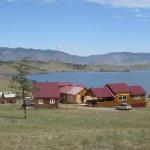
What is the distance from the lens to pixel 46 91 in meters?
89.6

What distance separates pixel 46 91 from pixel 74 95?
10938 mm

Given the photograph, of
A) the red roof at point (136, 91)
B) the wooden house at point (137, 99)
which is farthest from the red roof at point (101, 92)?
the red roof at point (136, 91)

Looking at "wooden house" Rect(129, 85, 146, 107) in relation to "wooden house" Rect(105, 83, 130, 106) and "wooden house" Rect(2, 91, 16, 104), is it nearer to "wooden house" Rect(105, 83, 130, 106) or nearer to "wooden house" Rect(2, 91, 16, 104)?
"wooden house" Rect(105, 83, 130, 106)

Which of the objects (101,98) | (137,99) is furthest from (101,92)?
(137,99)

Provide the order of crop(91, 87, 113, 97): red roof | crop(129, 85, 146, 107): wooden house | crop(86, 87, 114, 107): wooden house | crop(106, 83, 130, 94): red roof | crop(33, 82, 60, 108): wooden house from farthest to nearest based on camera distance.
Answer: crop(129, 85, 146, 107): wooden house
crop(106, 83, 130, 94): red roof
crop(91, 87, 113, 97): red roof
crop(86, 87, 114, 107): wooden house
crop(33, 82, 60, 108): wooden house

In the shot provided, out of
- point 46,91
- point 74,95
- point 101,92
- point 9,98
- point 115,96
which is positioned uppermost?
point 46,91

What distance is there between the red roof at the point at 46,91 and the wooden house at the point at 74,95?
916 centimetres

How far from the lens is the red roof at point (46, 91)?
87.9 metres

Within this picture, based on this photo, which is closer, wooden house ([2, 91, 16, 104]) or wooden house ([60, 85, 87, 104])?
wooden house ([60, 85, 87, 104])

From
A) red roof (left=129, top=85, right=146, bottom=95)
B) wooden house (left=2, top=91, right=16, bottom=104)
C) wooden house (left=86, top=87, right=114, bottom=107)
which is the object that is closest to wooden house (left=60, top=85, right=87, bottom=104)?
wooden house (left=86, top=87, right=114, bottom=107)

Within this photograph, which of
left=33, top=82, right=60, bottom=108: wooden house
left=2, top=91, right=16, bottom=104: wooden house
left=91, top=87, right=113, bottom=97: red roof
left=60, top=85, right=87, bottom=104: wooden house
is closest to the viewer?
left=33, top=82, right=60, bottom=108: wooden house

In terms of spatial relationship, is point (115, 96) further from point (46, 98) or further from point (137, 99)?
point (46, 98)

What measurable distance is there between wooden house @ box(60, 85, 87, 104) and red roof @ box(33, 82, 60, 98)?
30.1 ft

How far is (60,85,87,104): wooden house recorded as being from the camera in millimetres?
99000
